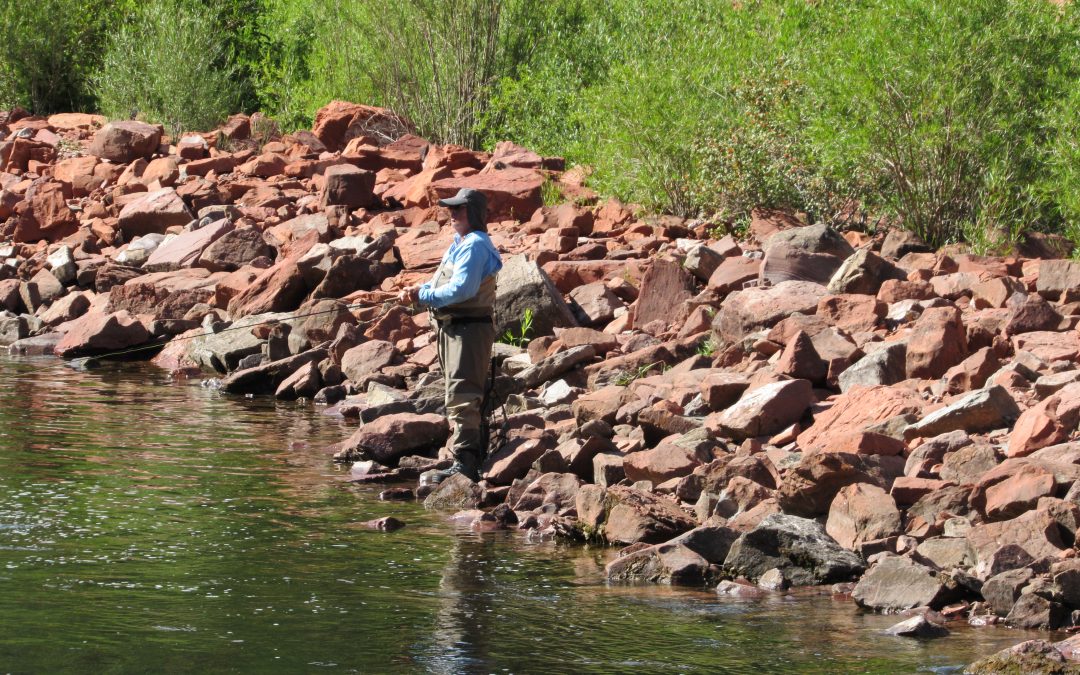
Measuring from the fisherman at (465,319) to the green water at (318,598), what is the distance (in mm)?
634

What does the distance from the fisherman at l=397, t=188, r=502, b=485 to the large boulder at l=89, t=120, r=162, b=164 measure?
1290 cm

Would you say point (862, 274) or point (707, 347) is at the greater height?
point (862, 274)

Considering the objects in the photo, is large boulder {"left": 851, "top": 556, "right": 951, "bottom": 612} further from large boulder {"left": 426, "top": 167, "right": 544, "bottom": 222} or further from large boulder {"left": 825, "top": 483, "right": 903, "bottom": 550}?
large boulder {"left": 426, "top": 167, "right": 544, "bottom": 222}

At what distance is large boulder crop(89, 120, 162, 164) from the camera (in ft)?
65.7

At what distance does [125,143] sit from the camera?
790 inches

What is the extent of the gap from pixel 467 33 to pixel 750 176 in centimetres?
774

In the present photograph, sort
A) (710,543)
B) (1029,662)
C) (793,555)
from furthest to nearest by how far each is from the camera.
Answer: (710,543) → (793,555) → (1029,662)

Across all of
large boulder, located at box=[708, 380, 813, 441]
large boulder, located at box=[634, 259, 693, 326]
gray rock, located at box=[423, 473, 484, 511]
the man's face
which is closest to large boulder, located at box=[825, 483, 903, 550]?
large boulder, located at box=[708, 380, 813, 441]

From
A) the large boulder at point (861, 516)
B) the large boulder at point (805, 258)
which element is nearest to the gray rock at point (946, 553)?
the large boulder at point (861, 516)

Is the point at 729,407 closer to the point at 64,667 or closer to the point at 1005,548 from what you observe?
the point at 1005,548

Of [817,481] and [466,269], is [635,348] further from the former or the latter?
[817,481]

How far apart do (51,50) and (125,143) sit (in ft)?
24.0

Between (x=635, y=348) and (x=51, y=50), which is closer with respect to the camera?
(x=635, y=348)

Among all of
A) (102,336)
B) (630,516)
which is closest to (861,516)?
(630,516)
